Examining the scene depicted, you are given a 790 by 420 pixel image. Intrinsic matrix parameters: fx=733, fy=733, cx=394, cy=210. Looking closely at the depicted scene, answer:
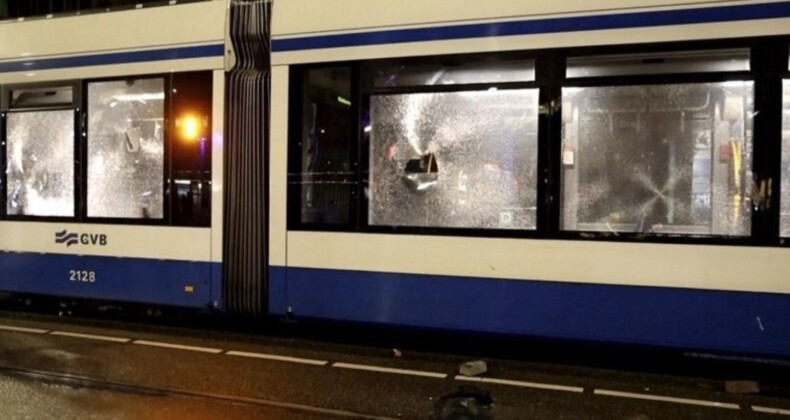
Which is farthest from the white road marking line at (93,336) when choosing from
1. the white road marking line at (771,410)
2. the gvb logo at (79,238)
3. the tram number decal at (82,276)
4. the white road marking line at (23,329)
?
the white road marking line at (771,410)

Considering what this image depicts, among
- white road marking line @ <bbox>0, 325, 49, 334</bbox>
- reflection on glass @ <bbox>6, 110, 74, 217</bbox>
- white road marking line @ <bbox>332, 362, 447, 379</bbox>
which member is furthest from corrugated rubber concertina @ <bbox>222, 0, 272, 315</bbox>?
white road marking line @ <bbox>0, 325, 49, 334</bbox>

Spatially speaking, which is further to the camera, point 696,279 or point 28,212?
point 28,212

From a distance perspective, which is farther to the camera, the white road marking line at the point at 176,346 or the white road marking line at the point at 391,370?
the white road marking line at the point at 176,346

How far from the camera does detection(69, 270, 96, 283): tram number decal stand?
7801 mm

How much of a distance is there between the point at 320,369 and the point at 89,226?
3.21 m

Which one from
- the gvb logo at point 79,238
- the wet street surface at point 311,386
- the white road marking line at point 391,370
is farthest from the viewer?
the gvb logo at point 79,238

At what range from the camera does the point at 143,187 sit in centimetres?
759

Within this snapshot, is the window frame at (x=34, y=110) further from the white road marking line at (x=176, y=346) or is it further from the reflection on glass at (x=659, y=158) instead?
the reflection on glass at (x=659, y=158)

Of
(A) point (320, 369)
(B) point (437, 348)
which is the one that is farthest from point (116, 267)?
(B) point (437, 348)

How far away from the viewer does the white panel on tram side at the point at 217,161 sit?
7160 mm

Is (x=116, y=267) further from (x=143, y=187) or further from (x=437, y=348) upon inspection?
(x=437, y=348)

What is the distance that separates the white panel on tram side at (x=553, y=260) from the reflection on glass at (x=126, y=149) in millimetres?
1764

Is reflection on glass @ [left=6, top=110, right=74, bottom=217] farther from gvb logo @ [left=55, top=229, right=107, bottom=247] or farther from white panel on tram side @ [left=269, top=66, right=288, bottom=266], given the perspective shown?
white panel on tram side @ [left=269, top=66, right=288, bottom=266]

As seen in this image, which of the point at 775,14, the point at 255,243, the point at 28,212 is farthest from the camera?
the point at 28,212
